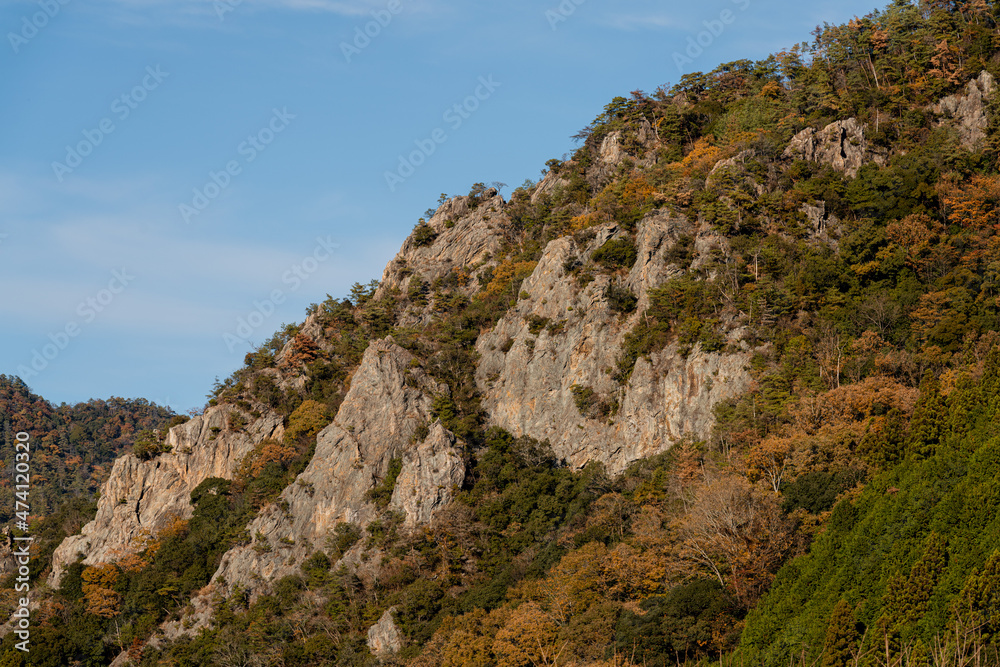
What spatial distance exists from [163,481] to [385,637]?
1305 inches

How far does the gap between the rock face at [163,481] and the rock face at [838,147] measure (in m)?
49.5

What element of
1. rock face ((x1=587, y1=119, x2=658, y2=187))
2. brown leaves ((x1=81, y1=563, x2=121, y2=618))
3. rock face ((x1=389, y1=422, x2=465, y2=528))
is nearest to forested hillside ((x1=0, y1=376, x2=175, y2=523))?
brown leaves ((x1=81, y1=563, x2=121, y2=618))

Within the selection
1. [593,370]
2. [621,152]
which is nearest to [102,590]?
[593,370]

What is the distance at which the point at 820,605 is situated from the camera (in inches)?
1722

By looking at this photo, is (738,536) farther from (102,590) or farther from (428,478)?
(102,590)

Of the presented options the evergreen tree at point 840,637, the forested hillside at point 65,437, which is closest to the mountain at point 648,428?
the evergreen tree at point 840,637

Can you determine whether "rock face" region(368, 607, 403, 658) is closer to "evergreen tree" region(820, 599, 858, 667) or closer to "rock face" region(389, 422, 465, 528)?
"rock face" region(389, 422, 465, 528)

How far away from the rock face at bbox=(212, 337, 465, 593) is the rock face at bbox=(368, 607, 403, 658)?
29.8 feet

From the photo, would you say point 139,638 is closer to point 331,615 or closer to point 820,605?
point 331,615

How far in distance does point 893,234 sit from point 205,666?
183 ft

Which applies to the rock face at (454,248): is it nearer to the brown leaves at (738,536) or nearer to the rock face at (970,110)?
the rock face at (970,110)

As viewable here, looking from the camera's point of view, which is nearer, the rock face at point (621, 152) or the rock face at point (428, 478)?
the rock face at point (428, 478)

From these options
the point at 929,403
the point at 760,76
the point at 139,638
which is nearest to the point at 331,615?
the point at 139,638

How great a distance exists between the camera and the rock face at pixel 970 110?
71938mm
